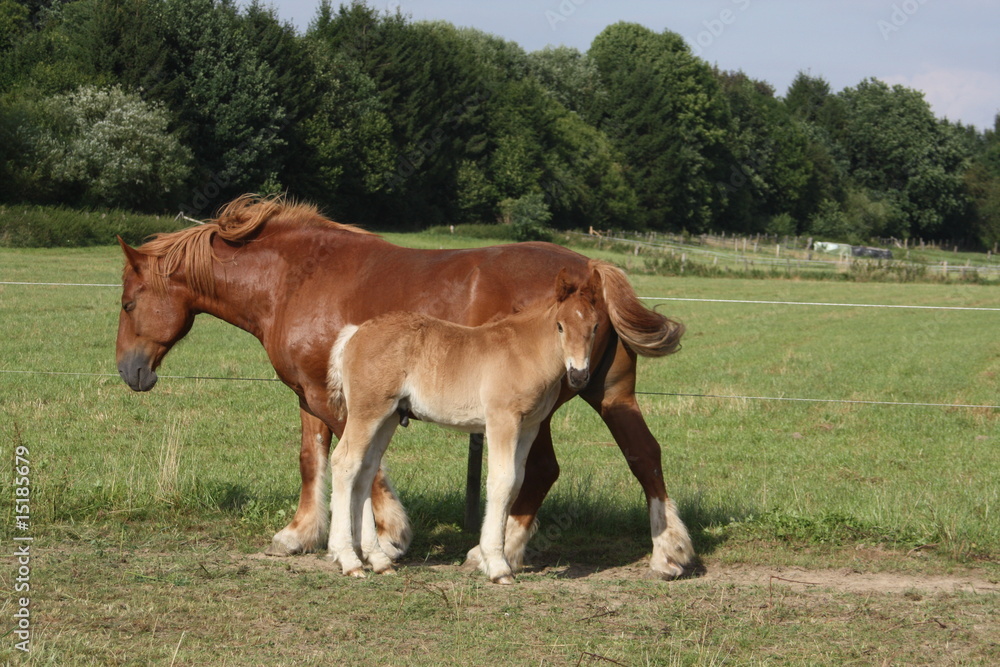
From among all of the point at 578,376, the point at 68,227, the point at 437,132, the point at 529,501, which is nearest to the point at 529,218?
the point at 437,132

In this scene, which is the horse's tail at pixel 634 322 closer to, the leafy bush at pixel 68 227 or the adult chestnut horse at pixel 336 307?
the adult chestnut horse at pixel 336 307

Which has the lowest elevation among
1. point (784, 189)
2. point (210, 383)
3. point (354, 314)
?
point (210, 383)

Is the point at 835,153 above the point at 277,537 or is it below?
above

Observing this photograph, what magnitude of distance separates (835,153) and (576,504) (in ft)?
343

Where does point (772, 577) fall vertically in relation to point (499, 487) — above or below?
below

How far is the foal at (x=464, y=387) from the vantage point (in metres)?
5.49

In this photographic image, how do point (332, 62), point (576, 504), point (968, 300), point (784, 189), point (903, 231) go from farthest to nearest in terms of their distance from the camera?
point (903, 231)
point (784, 189)
point (332, 62)
point (968, 300)
point (576, 504)

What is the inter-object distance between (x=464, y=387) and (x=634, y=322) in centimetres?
121

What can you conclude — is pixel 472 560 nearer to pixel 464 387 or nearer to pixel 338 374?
pixel 464 387

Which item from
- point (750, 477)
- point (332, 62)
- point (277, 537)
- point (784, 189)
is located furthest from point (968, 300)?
point (784, 189)

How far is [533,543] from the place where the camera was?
22.2ft

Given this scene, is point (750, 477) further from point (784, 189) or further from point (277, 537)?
point (784, 189)

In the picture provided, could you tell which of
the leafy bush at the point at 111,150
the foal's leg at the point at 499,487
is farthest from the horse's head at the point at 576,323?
the leafy bush at the point at 111,150

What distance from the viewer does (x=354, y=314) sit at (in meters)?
6.25
